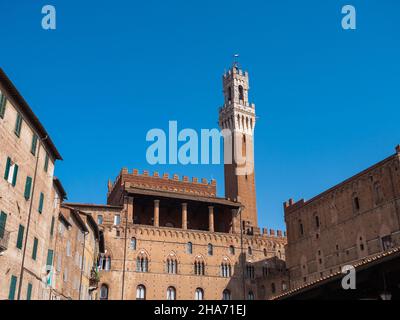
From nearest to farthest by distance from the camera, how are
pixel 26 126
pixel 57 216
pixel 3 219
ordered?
pixel 3 219
pixel 26 126
pixel 57 216

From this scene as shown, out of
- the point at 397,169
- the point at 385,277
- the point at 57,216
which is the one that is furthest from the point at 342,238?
the point at 385,277

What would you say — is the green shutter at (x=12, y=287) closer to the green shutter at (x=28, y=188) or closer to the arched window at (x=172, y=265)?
the green shutter at (x=28, y=188)

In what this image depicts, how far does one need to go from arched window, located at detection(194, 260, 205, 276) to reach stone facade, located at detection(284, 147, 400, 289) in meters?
8.85

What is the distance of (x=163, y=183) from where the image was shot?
5691 centimetres

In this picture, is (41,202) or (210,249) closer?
(41,202)

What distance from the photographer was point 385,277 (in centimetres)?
1323

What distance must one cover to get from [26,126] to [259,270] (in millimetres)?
35385

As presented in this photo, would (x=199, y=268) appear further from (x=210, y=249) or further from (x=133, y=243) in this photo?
(x=133, y=243)

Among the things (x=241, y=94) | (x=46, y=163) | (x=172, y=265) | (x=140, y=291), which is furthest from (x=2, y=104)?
(x=241, y=94)

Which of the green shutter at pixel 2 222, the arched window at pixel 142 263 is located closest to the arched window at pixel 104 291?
the arched window at pixel 142 263

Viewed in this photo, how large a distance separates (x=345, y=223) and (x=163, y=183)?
24.1m

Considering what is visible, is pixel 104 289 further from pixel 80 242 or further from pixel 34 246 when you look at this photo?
Result: pixel 34 246

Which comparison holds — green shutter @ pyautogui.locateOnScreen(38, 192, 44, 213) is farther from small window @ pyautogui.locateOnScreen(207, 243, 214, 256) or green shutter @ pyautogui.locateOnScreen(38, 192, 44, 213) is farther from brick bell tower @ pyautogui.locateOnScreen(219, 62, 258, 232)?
brick bell tower @ pyautogui.locateOnScreen(219, 62, 258, 232)

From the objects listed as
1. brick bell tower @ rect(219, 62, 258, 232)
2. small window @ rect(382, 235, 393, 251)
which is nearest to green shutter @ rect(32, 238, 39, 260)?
small window @ rect(382, 235, 393, 251)
